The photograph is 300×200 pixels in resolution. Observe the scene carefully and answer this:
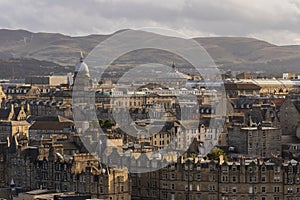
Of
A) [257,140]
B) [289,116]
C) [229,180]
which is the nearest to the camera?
[229,180]

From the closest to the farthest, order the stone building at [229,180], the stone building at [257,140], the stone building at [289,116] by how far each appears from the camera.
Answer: the stone building at [229,180], the stone building at [257,140], the stone building at [289,116]

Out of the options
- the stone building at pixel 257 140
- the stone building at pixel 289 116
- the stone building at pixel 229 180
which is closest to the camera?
A: the stone building at pixel 229 180

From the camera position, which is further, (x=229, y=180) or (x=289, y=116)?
(x=289, y=116)

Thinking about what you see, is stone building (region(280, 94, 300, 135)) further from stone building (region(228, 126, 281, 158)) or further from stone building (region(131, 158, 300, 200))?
stone building (region(131, 158, 300, 200))

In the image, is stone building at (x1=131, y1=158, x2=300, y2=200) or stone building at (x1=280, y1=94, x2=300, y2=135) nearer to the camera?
stone building at (x1=131, y1=158, x2=300, y2=200)

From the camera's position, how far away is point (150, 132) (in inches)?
3081

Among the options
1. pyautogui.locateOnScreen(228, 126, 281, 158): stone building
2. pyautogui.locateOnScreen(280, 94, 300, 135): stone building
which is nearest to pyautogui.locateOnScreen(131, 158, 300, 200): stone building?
pyautogui.locateOnScreen(228, 126, 281, 158): stone building

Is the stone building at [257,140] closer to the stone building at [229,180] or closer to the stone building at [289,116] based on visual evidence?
the stone building at [289,116]

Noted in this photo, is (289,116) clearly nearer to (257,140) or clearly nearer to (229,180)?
(257,140)

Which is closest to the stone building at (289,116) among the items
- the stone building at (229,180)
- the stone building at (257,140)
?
the stone building at (257,140)

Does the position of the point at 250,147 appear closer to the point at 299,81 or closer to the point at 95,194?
the point at 95,194

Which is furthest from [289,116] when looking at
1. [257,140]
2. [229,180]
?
[229,180]

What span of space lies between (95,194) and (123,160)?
16.8ft

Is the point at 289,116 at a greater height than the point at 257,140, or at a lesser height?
greater
